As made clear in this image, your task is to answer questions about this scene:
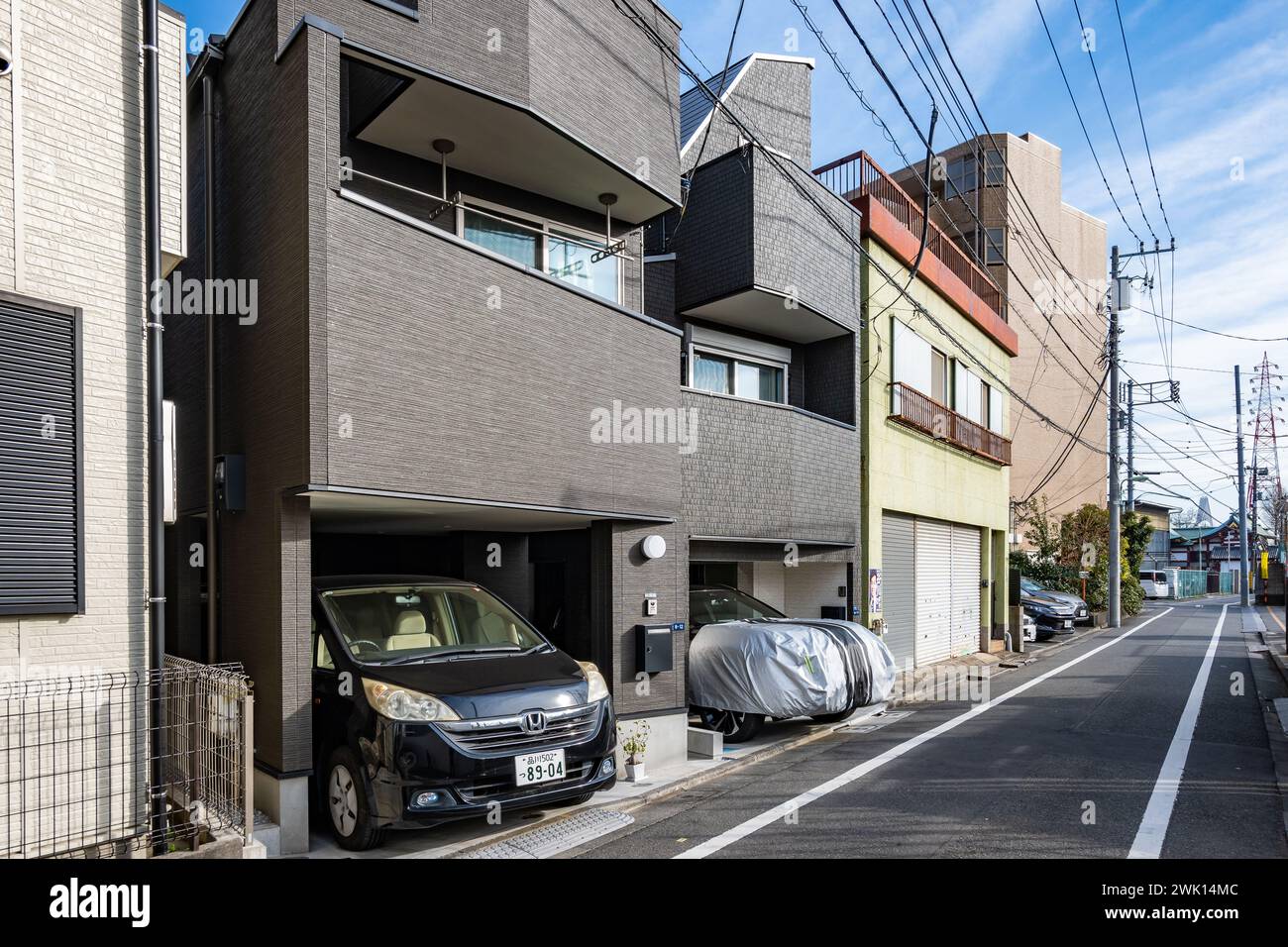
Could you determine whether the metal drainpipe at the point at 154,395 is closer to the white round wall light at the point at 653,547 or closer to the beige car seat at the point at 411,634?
the beige car seat at the point at 411,634

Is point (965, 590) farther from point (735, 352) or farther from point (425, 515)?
point (425, 515)

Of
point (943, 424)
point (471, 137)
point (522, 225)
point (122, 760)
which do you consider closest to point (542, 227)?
point (522, 225)

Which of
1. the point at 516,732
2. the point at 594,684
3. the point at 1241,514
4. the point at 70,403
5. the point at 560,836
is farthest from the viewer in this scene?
the point at 1241,514

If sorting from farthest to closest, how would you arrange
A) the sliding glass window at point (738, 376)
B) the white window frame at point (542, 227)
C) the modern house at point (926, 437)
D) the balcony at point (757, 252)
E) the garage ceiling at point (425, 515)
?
the modern house at point (926, 437) < the sliding glass window at point (738, 376) < the balcony at point (757, 252) < the white window frame at point (542, 227) < the garage ceiling at point (425, 515)

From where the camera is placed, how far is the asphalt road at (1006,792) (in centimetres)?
565

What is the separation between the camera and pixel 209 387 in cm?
693

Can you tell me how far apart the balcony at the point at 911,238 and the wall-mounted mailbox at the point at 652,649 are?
23.5 feet

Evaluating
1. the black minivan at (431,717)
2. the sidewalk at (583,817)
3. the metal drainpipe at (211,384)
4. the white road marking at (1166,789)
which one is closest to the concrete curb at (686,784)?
the sidewalk at (583,817)

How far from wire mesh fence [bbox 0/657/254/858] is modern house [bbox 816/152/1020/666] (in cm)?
901

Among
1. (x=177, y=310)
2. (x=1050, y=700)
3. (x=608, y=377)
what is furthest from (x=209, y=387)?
(x=1050, y=700)

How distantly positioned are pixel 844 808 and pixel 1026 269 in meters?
36.4

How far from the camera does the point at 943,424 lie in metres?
15.8

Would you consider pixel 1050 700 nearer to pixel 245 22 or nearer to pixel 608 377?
pixel 608 377

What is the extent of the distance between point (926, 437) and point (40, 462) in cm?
1353
